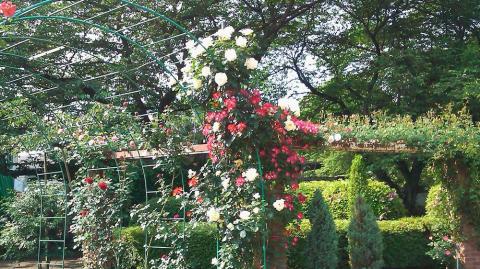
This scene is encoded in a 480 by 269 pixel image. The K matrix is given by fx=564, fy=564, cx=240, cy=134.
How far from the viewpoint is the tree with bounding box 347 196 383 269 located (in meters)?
7.18

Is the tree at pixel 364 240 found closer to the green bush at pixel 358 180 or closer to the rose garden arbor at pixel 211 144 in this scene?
the rose garden arbor at pixel 211 144

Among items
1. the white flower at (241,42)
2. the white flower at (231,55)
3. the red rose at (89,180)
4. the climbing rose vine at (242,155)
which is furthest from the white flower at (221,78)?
the red rose at (89,180)

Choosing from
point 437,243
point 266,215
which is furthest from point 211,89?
point 437,243

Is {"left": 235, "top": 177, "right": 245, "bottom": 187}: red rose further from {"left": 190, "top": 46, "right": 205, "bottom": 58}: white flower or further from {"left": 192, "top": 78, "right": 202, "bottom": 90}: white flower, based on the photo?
{"left": 190, "top": 46, "right": 205, "bottom": 58}: white flower

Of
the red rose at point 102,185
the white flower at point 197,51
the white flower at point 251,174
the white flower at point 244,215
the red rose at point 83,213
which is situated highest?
the white flower at point 197,51

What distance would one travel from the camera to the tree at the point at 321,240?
6.98 meters

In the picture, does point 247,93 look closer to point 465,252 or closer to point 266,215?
point 266,215

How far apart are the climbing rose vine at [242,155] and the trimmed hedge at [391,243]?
2.64 m

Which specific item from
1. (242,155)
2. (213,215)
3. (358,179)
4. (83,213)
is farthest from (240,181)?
(358,179)

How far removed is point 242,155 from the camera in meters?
5.04

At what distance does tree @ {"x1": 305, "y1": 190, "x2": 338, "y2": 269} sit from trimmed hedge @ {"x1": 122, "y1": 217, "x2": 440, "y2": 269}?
58cm

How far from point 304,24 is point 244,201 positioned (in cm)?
993

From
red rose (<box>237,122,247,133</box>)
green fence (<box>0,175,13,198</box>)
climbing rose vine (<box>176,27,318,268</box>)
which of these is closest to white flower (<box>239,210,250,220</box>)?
climbing rose vine (<box>176,27,318,268</box>)

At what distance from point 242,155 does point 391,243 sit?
3867mm
